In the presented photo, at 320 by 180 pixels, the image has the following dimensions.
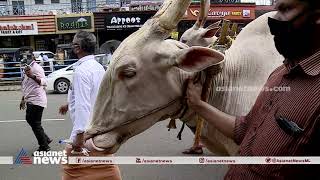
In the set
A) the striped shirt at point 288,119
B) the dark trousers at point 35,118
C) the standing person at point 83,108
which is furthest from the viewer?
the dark trousers at point 35,118

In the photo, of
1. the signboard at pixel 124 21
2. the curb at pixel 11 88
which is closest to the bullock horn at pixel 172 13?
the curb at pixel 11 88

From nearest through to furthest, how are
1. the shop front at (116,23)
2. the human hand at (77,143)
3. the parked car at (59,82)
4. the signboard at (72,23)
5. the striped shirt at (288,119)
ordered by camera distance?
the striped shirt at (288,119) → the human hand at (77,143) → the parked car at (59,82) → the shop front at (116,23) → the signboard at (72,23)

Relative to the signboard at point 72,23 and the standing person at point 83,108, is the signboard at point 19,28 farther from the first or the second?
the standing person at point 83,108

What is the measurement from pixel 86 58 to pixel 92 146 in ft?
6.52

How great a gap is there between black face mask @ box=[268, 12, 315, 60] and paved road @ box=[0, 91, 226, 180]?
4.33m

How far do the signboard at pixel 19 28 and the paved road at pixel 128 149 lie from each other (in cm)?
1742

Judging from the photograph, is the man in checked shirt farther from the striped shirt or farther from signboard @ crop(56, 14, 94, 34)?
signboard @ crop(56, 14, 94, 34)

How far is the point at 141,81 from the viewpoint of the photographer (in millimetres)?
2434

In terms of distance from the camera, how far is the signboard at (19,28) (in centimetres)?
2819

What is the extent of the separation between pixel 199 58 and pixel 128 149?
5.11 m

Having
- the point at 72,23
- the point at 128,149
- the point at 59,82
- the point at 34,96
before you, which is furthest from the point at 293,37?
the point at 72,23

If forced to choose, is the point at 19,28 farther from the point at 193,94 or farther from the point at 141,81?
the point at 193,94

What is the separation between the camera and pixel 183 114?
2.57m

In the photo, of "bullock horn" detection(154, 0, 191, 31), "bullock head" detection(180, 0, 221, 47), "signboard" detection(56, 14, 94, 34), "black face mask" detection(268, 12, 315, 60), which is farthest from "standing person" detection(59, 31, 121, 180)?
"signboard" detection(56, 14, 94, 34)
